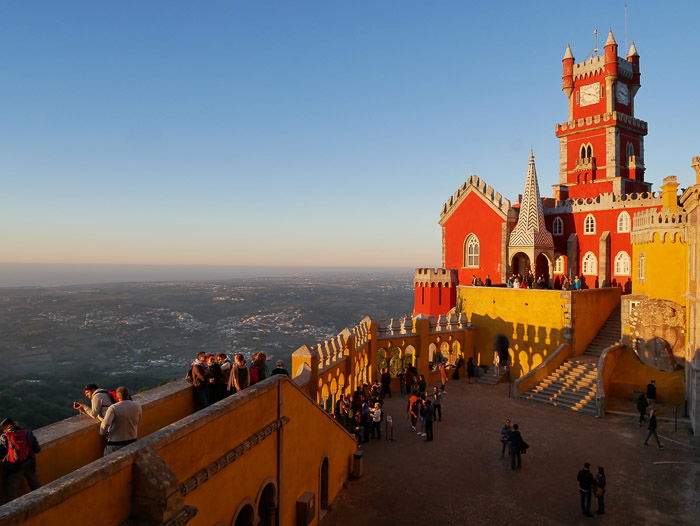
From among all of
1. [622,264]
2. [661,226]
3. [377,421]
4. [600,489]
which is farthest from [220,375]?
[622,264]

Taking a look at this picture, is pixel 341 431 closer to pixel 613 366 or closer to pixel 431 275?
pixel 613 366

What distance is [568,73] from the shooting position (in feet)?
132

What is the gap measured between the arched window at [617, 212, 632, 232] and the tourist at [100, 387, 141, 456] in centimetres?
3264

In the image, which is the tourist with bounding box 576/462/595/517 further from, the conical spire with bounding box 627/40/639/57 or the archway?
the conical spire with bounding box 627/40/639/57

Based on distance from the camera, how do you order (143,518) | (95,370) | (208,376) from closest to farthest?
(143,518)
(208,376)
(95,370)

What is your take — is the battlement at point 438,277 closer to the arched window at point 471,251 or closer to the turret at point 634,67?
the arched window at point 471,251

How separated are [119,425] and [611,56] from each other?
4324cm

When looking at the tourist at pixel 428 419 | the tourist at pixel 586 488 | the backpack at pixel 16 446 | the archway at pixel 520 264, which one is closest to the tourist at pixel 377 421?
the tourist at pixel 428 419

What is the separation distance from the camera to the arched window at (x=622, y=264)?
102ft

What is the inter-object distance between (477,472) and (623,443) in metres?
6.33

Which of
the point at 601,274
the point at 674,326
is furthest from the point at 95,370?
the point at 674,326

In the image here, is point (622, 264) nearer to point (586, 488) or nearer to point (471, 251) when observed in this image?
point (471, 251)

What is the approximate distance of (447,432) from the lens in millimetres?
17938

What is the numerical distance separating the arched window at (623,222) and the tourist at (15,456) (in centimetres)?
3389
